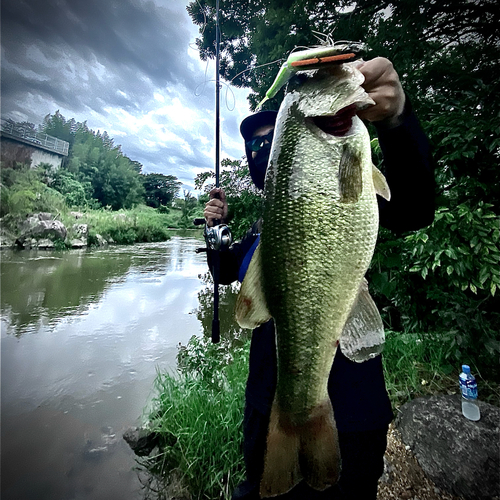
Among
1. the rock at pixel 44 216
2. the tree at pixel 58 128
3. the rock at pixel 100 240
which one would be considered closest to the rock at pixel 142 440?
the rock at pixel 44 216

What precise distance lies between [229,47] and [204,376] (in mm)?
7262

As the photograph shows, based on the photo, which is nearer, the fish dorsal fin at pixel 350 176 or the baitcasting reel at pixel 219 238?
the fish dorsal fin at pixel 350 176

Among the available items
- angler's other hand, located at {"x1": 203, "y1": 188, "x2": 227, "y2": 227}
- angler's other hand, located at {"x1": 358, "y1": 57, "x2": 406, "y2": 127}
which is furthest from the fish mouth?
angler's other hand, located at {"x1": 203, "y1": 188, "x2": 227, "y2": 227}

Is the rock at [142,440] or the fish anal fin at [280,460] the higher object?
the fish anal fin at [280,460]

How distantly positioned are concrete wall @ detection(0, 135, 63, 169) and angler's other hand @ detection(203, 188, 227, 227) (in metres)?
23.1

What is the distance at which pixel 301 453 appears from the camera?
0.92m

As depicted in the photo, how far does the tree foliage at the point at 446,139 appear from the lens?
235 cm

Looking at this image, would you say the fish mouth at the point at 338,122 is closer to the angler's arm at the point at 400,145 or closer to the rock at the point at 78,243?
the angler's arm at the point at 400,145

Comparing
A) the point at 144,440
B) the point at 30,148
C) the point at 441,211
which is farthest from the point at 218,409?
the point at 30,148

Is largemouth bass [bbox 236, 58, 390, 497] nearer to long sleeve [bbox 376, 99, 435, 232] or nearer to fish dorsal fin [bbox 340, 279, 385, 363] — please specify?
fish dorsal fin [bbox 340, 279, 385, 363]

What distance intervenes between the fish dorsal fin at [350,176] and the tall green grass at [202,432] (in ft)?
8.05

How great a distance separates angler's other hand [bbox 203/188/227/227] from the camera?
219 cm

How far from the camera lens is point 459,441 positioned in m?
2.27

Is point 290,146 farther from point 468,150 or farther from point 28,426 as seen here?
point 28,426
